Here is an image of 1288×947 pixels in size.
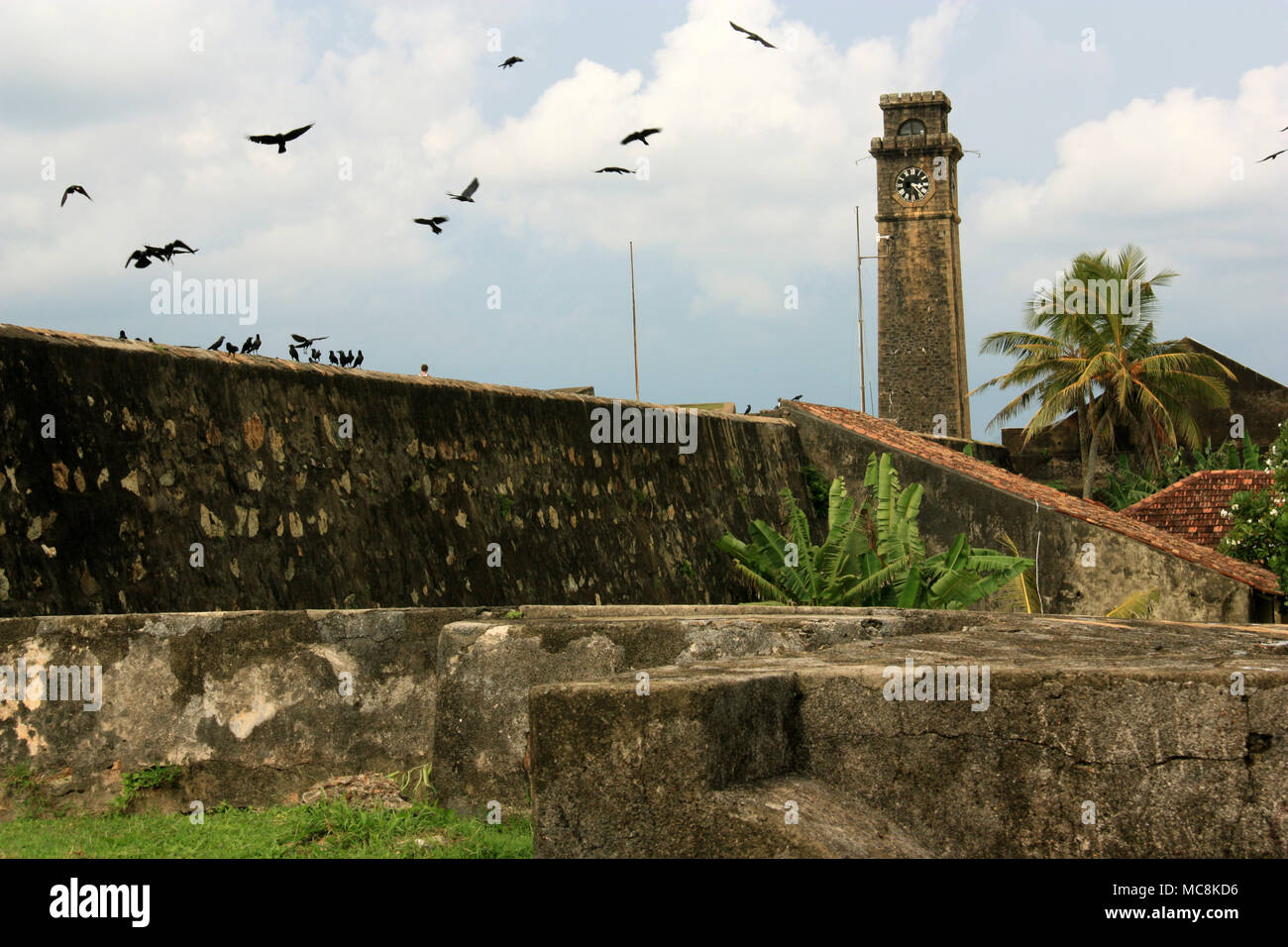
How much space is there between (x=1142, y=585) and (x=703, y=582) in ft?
18.9

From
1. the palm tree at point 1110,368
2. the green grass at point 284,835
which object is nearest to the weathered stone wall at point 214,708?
the green grass at point 284,835

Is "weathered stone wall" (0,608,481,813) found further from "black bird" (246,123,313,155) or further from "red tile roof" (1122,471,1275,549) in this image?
"red tile roof" (1122,471,1275,549)

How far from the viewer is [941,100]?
44.6m

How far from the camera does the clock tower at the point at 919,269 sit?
143 feet

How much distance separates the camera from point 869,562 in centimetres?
1113

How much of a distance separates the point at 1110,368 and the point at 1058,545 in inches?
772

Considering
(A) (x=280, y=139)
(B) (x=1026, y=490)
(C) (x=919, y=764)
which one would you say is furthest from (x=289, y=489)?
(B) (x=1026, y=490)

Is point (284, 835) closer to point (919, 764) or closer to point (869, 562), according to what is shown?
point (919, 764)

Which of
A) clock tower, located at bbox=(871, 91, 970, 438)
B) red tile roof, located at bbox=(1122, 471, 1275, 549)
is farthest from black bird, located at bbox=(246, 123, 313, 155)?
clock tower, located at bbox=(871, 91, 970, 438)

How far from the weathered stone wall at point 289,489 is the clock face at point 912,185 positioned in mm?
37654

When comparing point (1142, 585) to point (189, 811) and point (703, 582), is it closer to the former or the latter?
point (703, 582)

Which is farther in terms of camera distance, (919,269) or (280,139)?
(919,269)
